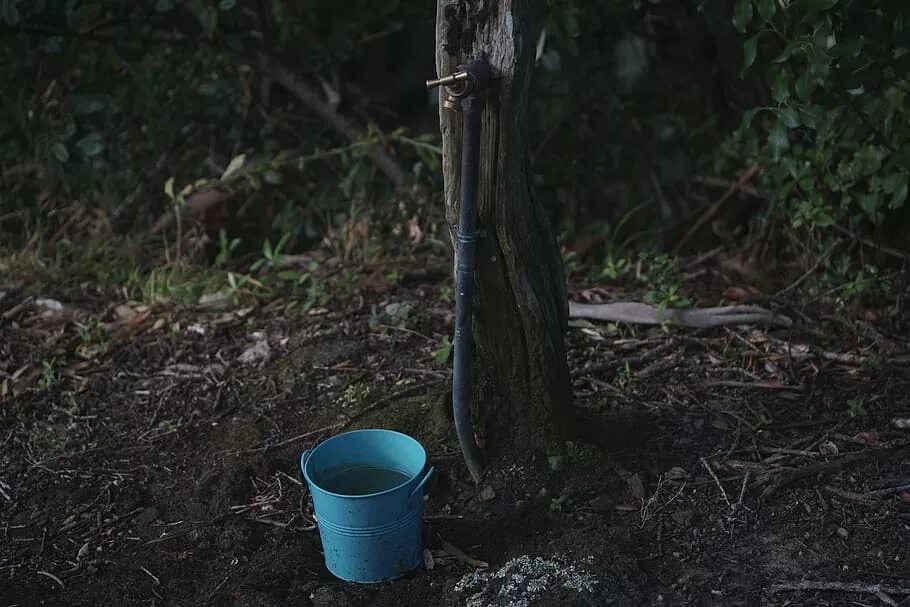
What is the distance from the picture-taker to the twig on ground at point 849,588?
95.2 inches

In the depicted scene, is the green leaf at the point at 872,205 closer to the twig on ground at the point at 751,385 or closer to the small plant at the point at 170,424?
the twig on ground at the point at 751,385

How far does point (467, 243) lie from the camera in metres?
2.62

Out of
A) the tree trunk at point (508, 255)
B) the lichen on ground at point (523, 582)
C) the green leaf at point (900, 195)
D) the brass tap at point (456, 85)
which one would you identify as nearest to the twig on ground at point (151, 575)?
the lichen on ground at point (523, 582)

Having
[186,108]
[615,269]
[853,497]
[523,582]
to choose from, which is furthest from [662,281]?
[186,108]

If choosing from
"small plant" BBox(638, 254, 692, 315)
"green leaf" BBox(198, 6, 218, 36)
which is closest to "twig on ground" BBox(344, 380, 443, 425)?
"small plant" BBox(638, 254, 692, 315)

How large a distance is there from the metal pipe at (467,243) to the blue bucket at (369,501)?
17 centimetres

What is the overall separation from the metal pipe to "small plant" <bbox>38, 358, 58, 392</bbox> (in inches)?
66.0

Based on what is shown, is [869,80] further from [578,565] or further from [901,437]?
[578,565]

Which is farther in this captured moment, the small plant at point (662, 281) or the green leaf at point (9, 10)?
the small plant at point (662, 281)

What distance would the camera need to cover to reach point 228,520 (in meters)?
2.96

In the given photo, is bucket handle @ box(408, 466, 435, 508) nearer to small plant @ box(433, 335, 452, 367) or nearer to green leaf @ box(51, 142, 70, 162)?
small plant @ box(433, 335, 452, 367)

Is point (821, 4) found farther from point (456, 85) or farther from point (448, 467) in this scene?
point (448, 467)

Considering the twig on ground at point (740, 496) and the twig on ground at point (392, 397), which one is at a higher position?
the twig on ground at point (392, 397)

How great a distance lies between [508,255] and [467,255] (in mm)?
133
